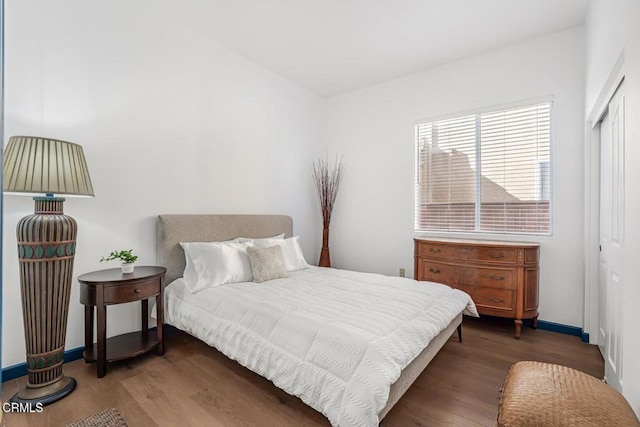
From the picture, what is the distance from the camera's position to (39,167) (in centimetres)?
197

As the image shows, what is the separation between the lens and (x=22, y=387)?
6.96ft

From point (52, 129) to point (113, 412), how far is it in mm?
1983

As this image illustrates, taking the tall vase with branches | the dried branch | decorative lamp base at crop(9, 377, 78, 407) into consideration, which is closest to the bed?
A: decorative lamp base at crop(9, 377, 78, 407)

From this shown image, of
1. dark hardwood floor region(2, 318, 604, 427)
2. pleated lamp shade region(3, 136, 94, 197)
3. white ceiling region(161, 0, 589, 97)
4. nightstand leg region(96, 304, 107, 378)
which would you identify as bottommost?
dark hardwood floor region(2, 318, 604, 427)

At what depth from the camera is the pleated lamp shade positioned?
1915 millimetres

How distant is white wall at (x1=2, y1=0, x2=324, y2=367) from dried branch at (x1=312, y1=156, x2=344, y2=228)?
3.05ft

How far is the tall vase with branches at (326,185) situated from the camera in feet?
14.9

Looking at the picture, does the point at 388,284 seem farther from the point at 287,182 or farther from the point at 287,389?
the point at 287,182

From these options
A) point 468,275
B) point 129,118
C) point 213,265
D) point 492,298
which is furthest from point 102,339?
point 492,298

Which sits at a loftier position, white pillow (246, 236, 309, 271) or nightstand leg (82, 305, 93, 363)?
white pillow (246, 236, 309, 271)

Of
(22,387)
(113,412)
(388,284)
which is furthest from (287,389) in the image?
(22,387)

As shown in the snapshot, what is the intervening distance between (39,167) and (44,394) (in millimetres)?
1395

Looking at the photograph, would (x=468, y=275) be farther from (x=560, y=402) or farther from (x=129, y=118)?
(x=129, y=118)

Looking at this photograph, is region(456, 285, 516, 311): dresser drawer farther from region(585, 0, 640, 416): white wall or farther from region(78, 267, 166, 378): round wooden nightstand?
region(78, 267, 166, 378): round wooden nightstand
